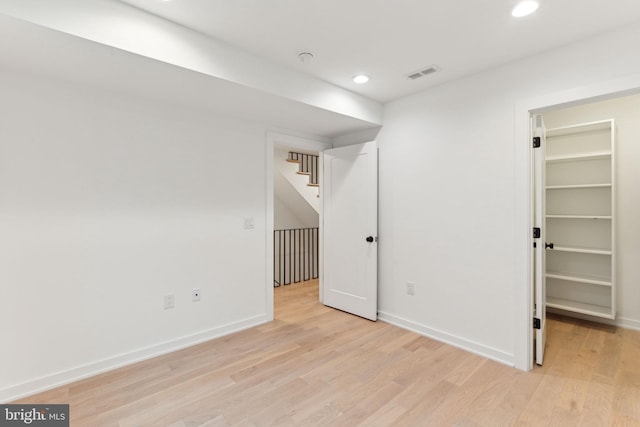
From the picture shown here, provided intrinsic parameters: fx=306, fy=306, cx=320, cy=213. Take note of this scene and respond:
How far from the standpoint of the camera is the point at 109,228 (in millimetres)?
2357

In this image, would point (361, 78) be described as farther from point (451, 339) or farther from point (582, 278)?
point (582, 278)

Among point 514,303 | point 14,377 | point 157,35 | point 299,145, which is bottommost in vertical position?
point 14,377

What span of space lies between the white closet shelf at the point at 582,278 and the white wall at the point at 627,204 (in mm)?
157

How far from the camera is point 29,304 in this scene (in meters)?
2.06

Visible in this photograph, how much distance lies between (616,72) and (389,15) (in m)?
1.52

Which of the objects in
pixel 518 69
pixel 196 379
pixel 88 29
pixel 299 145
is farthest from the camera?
pixel 299 145

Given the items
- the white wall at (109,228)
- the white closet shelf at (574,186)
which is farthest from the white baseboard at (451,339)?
the white closet shelf at (574,186)

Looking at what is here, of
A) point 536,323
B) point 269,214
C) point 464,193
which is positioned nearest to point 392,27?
point 464,193

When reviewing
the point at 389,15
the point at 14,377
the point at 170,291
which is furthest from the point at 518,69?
the point at 14,377

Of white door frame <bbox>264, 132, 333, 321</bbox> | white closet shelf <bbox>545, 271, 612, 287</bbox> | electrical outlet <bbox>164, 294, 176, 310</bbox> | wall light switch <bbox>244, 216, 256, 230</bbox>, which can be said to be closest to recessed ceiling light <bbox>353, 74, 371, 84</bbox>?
white door frame <bbox>264, 132, 333, 321</bbox>

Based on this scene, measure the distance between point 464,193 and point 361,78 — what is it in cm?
136

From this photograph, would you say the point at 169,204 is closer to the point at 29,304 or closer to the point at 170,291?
the point at 170,291

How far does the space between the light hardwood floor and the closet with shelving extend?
50cm

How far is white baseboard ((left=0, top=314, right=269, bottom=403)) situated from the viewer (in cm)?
202
